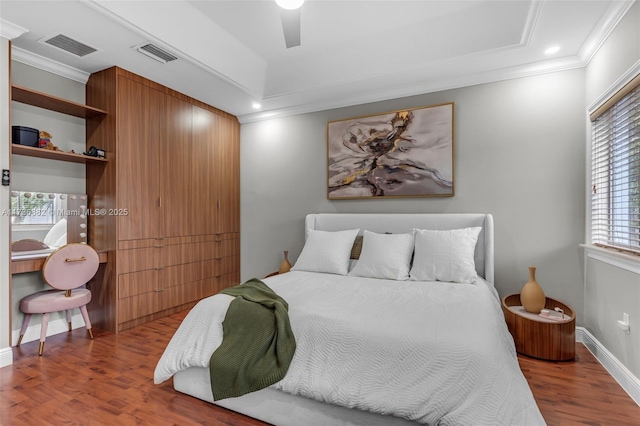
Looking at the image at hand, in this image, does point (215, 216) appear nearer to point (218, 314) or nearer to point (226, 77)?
point (226, 77)

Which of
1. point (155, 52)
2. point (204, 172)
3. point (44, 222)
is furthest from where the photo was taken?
point (204, 172)

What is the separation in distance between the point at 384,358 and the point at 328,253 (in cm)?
177

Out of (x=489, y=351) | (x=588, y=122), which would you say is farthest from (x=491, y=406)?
(x=588, y=122)

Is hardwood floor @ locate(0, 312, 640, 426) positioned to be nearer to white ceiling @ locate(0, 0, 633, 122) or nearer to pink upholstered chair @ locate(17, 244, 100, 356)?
pink upholstered chair @ locate(17, 244, 100, 356)

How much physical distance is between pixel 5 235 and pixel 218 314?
2.00 meters

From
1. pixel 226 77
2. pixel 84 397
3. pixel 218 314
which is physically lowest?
pixel 84 397

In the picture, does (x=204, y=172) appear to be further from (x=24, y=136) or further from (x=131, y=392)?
(x=131, y=392)

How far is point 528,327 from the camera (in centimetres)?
261

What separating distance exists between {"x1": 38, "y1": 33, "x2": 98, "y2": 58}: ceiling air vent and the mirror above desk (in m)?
1.35

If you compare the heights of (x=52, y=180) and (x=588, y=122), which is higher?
(x=588, y=122)

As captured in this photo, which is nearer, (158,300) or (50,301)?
(50,301)

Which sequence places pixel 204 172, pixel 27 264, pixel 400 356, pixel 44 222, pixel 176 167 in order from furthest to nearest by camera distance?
pixel 204 172
pixel 176 167
pixel 44 222
pixel 27 264
pixel 400 356

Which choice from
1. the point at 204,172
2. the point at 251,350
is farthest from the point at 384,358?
the point at 204,172

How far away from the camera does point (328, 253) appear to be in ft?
10.8
